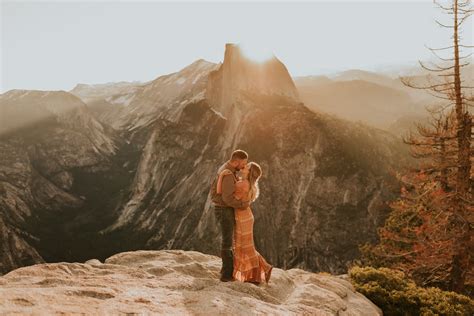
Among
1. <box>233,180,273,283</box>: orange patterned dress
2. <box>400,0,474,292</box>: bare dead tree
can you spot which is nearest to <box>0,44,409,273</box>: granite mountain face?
<box>400,0,474,292</box>: bare dead tree

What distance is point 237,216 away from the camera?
7.75 meters

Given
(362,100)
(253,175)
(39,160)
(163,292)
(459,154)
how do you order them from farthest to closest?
(362,100) → (39,160) → (459,154) → (253,175) → (163,292)

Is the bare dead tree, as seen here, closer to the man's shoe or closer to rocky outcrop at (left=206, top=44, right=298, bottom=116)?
the man's shoe

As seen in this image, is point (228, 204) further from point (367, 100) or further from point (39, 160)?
point (367, 100)

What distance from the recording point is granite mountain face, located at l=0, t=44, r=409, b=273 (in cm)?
4456

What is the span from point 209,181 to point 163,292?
50.7m

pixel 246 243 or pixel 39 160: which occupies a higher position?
pixel 246 243

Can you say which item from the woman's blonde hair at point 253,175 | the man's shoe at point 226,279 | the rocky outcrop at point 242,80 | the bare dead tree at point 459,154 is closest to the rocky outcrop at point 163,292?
the man's shoe at point 226,279

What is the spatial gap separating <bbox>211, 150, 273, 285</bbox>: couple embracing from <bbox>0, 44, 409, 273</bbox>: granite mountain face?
3118cm

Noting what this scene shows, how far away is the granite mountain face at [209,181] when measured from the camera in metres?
44.6

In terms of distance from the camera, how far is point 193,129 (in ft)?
227

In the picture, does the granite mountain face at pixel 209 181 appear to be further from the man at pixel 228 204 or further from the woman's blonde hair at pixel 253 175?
the man at pixel 228 204

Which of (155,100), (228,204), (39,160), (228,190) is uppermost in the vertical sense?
(155,100)

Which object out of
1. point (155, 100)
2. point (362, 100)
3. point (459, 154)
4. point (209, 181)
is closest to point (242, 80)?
point (209, 181)
